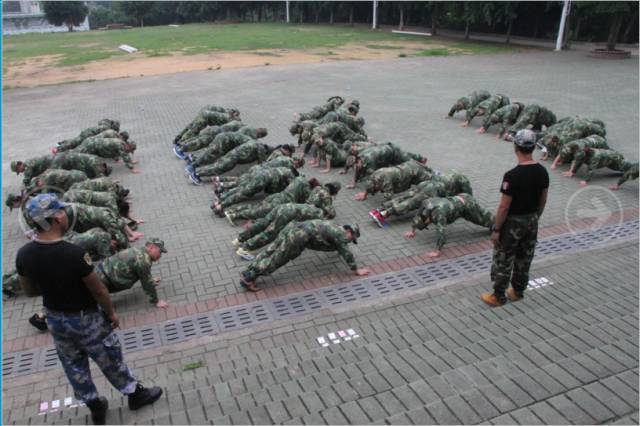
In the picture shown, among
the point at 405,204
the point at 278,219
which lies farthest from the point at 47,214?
the point at 405,204

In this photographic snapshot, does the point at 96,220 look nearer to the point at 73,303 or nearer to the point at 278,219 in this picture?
the point at 278,219

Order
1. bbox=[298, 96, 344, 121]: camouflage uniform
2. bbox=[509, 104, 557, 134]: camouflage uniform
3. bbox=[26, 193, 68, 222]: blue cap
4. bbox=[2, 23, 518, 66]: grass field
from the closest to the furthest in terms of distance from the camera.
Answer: bbox=[26, 193, 68, 222]: blue cap, bbox=[509, 104, 557, 134]: camouflage uniform, bbox=[298, 96, 344, 121]: camouflage uniform, bbox=[2, 23, 518, 66]: grass field

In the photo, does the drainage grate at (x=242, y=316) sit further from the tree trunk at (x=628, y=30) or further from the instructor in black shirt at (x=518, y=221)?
the tree trunk at (x=628, y=30)

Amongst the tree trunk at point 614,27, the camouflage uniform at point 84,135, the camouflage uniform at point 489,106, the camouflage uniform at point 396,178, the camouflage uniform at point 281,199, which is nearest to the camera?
the camouflage uniform at point 281,199

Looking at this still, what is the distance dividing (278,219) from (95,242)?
2491 mm

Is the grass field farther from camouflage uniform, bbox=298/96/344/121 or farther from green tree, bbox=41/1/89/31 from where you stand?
green tree, bbox=41/1/89/31

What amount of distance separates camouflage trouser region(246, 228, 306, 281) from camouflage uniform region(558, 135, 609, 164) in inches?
273

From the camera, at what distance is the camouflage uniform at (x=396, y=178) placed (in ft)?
27.7

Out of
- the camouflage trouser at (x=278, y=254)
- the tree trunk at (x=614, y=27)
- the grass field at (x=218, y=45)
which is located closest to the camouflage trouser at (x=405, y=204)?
the camouflage trouser at (x=278, y=254)

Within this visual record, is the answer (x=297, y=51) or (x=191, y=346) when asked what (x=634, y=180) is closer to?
(x=191, y=346)

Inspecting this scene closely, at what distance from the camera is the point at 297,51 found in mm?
31969

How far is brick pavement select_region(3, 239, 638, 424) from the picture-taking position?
3.64m

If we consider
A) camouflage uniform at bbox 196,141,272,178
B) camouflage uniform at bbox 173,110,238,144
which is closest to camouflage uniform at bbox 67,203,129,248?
camouflage uniform at bbox 196,141,272,178

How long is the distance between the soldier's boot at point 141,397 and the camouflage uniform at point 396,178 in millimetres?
5460
